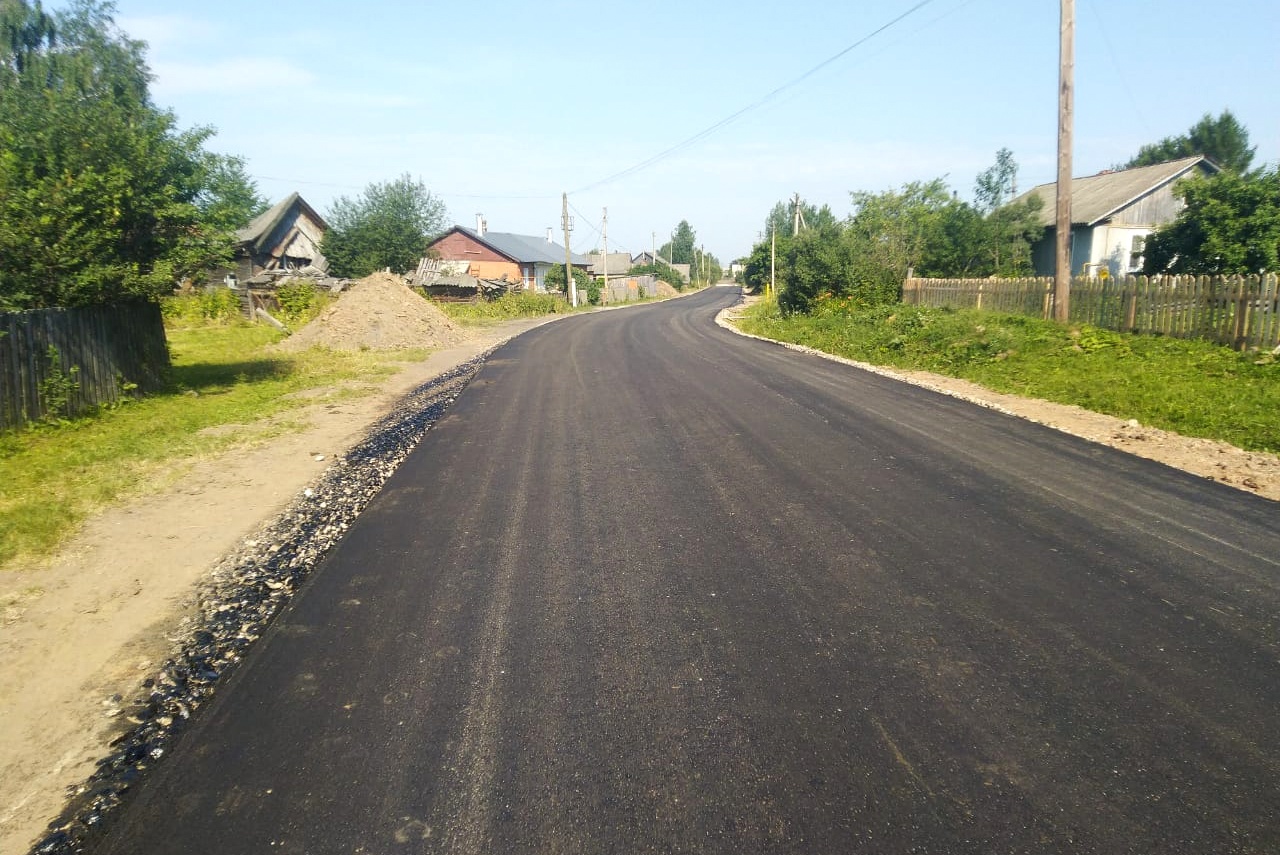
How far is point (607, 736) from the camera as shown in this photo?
3297 millimetres

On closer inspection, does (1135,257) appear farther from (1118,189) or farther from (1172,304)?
(1172,304)

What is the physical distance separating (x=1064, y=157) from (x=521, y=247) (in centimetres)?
5934

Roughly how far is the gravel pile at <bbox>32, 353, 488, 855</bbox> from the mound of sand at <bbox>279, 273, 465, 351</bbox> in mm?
14596

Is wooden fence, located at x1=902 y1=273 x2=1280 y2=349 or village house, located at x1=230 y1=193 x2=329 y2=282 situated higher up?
village house, located at x1=230 y1=193 x2=329 y2=282

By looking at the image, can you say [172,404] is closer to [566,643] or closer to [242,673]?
[242,673]

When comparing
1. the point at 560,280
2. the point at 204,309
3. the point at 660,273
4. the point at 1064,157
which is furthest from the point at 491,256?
the point at 1064,157

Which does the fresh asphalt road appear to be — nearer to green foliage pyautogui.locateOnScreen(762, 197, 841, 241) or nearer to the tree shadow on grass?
the tree shadow on grass

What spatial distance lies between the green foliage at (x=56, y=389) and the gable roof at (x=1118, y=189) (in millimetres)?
29143

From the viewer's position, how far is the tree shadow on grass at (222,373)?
563 inches

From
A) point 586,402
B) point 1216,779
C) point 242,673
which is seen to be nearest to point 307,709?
point 242,673

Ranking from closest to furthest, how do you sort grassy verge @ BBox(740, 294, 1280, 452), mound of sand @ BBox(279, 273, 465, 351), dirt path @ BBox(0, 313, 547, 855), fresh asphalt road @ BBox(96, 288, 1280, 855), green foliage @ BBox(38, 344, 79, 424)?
fresh asphalt road @ BBox(96, 288, 1280, 855) → dirt path @ BBox(0, 313, 547, 855) → grassy verge @ BBox(740, 294, 1280, 452) → green foliage @ BBox(38, 344, 79, 424) → mound of sand @ BBox(279, 273, 465, 351)

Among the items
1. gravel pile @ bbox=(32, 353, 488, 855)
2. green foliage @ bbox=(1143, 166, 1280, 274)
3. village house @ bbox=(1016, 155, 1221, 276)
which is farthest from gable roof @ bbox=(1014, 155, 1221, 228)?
gravel pile @ bbox=(32, 353, 488, 855)

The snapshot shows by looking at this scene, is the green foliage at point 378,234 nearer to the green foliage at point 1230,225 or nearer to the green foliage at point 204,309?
the green foliage at point 204,309

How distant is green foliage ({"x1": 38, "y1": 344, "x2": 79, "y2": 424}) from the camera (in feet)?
34.3
